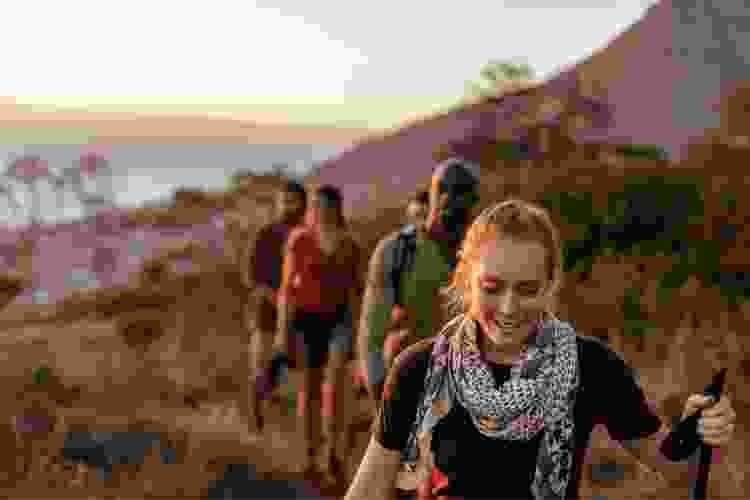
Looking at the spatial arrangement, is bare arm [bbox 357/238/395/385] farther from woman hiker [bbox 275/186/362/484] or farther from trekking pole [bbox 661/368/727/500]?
woman hiker [bbox 275/186/362/484]

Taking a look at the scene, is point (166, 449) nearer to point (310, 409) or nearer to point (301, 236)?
point (310, 409)

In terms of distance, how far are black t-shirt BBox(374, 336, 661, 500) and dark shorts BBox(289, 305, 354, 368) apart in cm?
374

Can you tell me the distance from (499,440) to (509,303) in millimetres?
300

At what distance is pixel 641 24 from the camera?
37.2 m

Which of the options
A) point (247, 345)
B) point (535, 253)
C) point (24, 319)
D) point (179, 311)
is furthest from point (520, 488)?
point (24, 319)

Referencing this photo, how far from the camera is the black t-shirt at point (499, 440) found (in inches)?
80.5

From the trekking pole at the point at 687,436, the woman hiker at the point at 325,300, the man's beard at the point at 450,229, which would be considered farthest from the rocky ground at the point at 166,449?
the trekking pole at the point at 687,436

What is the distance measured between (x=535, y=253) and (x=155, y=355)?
32.4 ft

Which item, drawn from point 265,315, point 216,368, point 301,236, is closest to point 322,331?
point 301,236

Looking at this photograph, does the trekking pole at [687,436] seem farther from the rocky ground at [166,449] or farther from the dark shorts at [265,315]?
the dark shorts at [265,315]

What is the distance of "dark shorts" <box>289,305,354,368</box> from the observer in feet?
19.4

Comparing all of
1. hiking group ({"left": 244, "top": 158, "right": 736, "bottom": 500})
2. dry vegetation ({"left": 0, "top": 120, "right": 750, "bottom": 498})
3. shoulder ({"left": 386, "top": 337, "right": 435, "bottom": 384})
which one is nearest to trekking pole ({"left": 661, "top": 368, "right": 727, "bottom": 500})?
hiking group ({"left": 244, "top": 158, "right": 736, "bottom": 500})

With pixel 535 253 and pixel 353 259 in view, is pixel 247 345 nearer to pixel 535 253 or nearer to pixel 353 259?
pixel 353 259

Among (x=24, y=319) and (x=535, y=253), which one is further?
(x=24, y=319)
